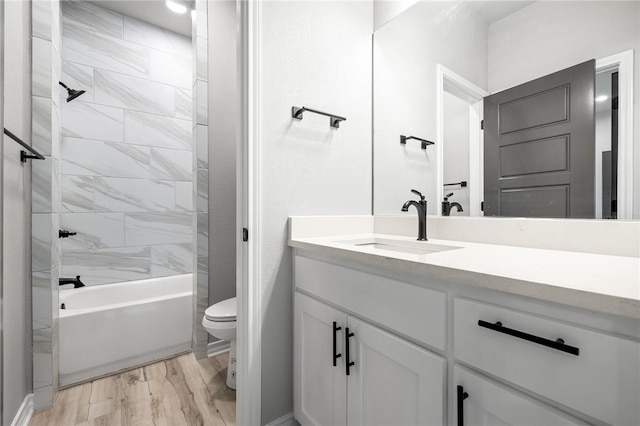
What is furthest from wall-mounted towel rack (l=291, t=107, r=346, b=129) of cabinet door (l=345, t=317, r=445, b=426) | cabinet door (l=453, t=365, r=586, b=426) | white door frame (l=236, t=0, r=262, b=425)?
cabinet door (l=453, t=365, r=586, b=426)

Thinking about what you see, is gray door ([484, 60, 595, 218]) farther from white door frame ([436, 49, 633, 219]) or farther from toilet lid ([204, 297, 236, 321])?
toilet lid ([204, 297, 236, 321])

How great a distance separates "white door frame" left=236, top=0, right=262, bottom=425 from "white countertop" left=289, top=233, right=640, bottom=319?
1.27ft

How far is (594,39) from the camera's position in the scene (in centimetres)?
95

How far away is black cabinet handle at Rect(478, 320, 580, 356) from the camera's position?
52 centimetres

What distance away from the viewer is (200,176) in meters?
2.03

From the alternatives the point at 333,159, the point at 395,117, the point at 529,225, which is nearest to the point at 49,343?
the point at 333,159

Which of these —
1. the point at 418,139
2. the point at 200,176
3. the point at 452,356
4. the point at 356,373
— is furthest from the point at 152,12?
the point at 452,356

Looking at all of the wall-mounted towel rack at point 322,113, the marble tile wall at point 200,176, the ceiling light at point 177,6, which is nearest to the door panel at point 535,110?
the wall-mounted towel rack at point 322,113

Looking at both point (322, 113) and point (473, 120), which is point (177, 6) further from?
point (473, 120)

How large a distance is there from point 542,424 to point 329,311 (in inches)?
26.0

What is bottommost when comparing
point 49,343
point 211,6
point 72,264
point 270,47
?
point 49,343

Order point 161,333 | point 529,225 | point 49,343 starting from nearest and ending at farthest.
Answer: point 529,225, point 49,343, point 161,333

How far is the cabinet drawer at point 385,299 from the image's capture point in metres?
Result: 0.74

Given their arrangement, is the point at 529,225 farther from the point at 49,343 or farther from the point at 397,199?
the point at 49,343
